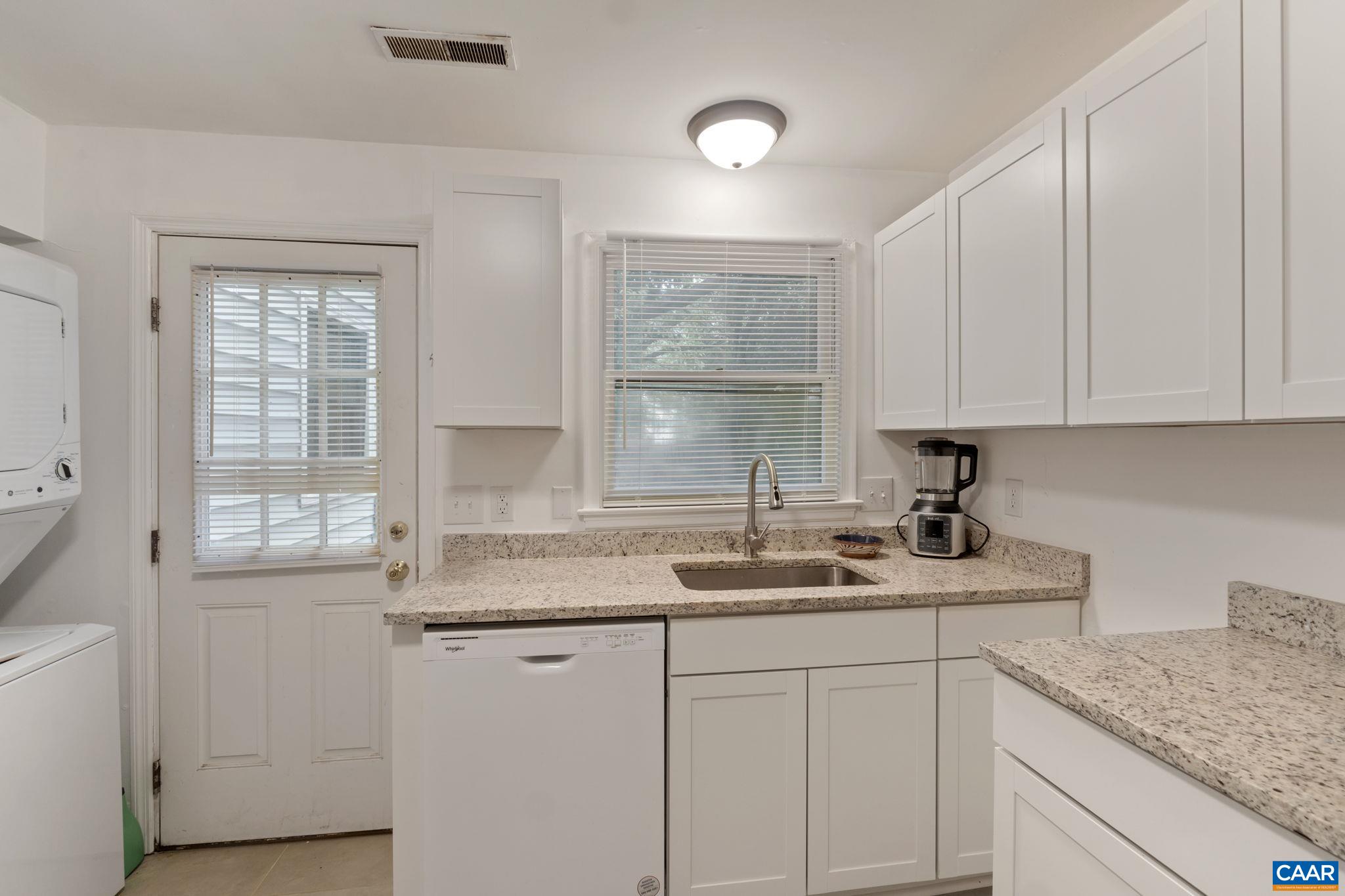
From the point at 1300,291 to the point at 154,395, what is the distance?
3002mm

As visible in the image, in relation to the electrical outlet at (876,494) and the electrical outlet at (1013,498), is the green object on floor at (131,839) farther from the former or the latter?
the electrical outlet at (1013,498)

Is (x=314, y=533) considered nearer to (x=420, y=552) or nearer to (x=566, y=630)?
(x=420, y=552)

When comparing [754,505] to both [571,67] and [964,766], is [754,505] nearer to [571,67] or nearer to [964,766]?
[964,766]

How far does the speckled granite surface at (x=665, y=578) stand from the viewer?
5.08 feet

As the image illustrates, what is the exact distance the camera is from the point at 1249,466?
4.18 feet

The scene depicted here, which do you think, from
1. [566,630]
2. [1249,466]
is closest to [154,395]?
[566,630]

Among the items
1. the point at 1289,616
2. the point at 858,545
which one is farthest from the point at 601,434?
the point at 1289,616

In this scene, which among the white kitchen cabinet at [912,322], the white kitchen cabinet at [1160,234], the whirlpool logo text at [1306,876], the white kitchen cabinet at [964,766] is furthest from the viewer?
the white kitchen cabinet at [912,322]

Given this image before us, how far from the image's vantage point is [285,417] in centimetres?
204

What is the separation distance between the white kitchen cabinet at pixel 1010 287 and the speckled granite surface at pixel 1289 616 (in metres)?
0.53

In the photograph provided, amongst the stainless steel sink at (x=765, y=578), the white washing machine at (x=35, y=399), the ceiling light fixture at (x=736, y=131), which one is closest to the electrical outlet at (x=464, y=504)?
the stainless steel sink at (x=765, y=578)

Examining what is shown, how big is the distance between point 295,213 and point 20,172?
0.77m

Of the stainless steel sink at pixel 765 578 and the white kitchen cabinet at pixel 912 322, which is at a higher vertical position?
the white kitchen cabinet at pixel 912 322

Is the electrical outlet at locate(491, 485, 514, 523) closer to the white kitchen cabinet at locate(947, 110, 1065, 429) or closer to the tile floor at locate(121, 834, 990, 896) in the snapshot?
the tile floor at locate(121, 834, 990, 896)
